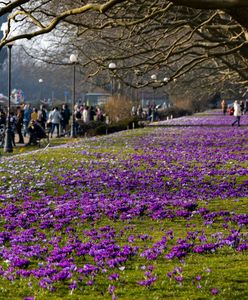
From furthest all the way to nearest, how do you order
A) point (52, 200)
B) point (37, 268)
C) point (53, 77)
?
1. point (53, 77)
2. point (52, 200)
3. point (37, 268)

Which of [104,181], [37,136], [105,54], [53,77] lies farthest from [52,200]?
[53,77]

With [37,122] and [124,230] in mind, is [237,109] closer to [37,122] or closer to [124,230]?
[37,122]

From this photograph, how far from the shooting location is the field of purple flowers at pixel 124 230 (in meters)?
5.59

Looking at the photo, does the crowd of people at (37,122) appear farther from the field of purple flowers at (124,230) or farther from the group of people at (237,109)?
the field of purple flowers at (124,230)

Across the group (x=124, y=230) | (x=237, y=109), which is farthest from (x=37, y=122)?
(x=124, y=230)

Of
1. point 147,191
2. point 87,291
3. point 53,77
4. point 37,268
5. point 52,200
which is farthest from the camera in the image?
point 53,77

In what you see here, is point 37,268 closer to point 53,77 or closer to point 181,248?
point 181,248

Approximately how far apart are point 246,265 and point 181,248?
0.85 metres

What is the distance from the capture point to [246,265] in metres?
6.28

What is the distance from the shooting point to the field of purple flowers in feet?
18.4

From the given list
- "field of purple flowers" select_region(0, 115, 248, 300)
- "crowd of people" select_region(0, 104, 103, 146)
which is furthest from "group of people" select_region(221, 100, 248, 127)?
"field of purple flowers" select_region(0, 115, 248, 300)

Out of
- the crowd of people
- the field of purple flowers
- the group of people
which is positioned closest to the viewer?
the field of purple flowers

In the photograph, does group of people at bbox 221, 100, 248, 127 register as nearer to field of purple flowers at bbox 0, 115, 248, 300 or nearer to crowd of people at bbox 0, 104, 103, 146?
crowd of people at bbox 0, 104, 103, 146

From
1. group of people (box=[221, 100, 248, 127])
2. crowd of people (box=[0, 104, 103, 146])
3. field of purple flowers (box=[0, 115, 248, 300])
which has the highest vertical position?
group of people (box=[221, 100, 248, 127])
